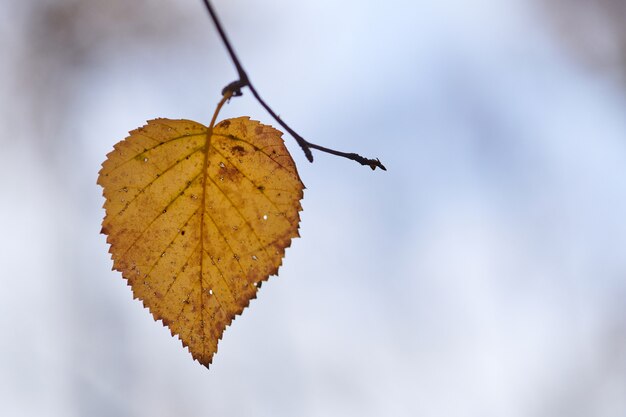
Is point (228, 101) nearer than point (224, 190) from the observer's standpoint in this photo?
Yes

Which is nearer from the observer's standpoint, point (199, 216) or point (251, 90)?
point (251, 90)

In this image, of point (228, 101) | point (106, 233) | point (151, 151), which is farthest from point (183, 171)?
point (228, 101)

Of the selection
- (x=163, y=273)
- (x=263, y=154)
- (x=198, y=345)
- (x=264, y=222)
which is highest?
(x=263, y=154)

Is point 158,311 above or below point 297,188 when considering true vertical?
below

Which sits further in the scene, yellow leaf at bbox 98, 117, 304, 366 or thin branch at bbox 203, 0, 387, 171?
yellow leaf at bbox 98, 117, 304, 366

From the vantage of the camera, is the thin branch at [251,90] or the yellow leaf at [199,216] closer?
the thin branch at [251,90]

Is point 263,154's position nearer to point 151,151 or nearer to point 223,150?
point 223,150
